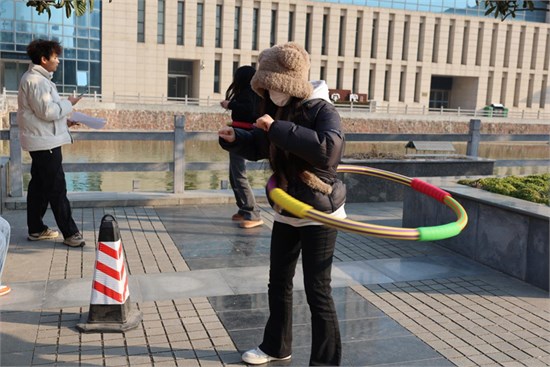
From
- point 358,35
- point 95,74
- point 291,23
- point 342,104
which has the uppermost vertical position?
point 291,23

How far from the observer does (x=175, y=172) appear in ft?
31.8

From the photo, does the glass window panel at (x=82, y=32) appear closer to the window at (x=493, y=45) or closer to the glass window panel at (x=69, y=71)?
the glass window panel at (x=69, y=71)

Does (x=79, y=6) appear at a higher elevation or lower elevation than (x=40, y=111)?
higher

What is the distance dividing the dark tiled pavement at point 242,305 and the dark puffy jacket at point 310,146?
1277mm

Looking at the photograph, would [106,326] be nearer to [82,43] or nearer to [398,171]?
[398,171]

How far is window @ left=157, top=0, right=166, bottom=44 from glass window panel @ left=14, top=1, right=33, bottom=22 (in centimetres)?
1210

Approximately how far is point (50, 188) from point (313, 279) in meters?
4.11

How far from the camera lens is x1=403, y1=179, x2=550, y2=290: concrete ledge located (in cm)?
574


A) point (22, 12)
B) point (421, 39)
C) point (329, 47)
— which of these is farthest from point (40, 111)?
point (421, 39)

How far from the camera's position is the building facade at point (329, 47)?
49.7m

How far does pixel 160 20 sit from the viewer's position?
52.9 metres

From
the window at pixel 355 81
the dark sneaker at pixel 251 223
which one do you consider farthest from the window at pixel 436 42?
the dark sneaker at pixel 251 223

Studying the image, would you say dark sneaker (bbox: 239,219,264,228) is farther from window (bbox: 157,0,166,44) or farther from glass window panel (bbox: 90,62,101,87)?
window (bbox: 157,0,166,44)

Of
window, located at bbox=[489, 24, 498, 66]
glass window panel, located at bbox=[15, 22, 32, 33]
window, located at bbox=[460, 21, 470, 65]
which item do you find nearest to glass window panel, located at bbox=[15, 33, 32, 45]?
glass window panel, located at bbox=[15, 22, 32, 33]
